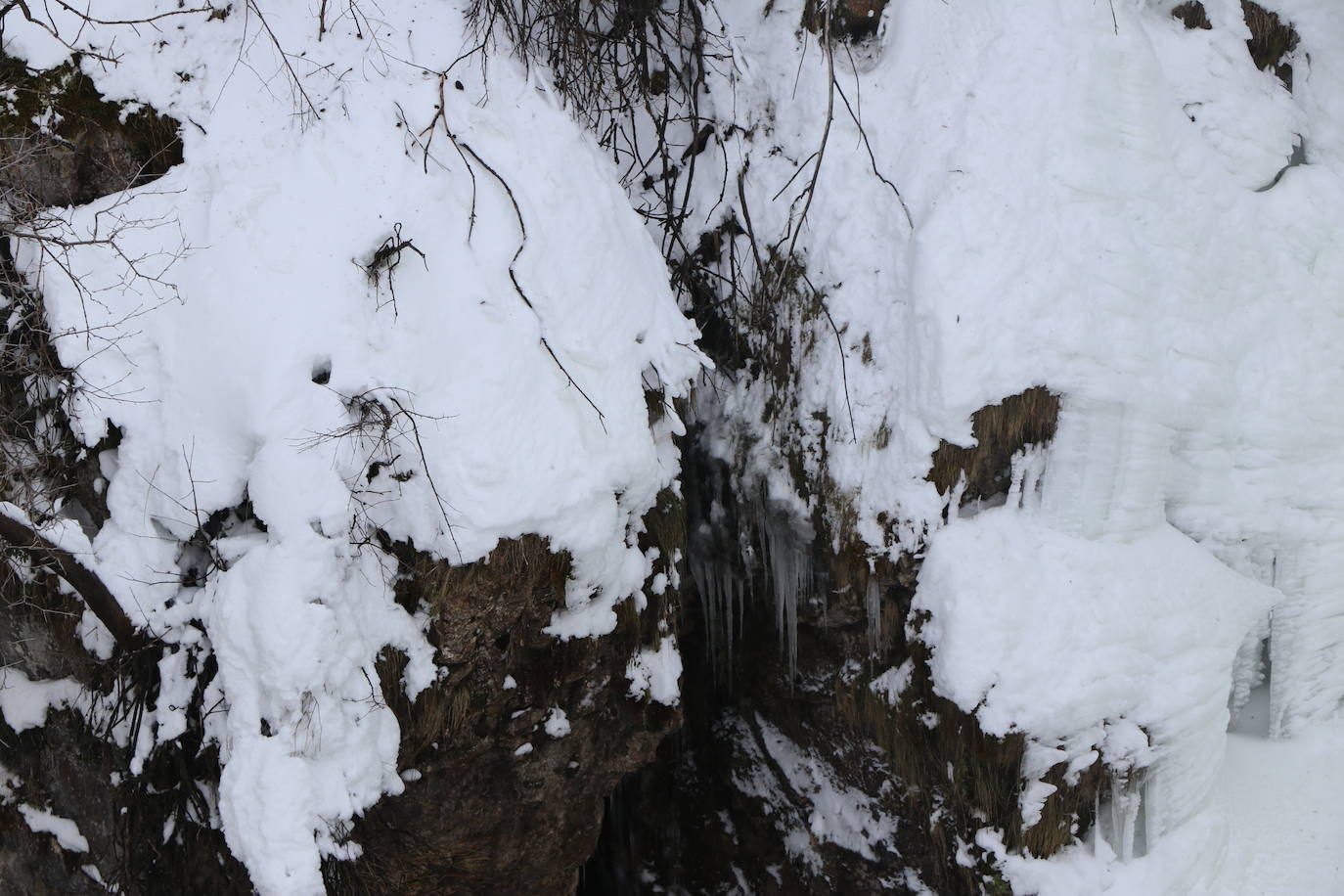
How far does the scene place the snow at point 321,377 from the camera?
96.8 inches

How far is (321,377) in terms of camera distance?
8.42 feet

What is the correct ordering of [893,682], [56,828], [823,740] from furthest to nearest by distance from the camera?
[823,740] → [893,682] → [56,828]

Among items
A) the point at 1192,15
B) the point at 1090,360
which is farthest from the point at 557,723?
the point at 1192,15

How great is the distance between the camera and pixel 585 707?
2949mm

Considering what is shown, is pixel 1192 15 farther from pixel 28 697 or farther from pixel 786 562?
pixel 28 697

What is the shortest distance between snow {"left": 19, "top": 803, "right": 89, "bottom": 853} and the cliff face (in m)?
0.03

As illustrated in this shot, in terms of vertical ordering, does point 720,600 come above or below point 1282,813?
above

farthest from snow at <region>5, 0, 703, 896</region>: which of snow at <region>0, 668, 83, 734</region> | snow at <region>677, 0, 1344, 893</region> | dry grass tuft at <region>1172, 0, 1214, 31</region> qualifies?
dry grass tuft at <region>1172, 0, 1214, 31</region>

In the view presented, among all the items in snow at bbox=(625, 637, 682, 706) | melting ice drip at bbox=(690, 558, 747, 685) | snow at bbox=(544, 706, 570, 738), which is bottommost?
snow at bbox=(544, 706, 570, 738)

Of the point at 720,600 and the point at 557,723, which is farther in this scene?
the point at 720,600

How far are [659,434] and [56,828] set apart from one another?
2.35 meters

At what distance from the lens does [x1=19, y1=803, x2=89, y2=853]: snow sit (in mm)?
3014

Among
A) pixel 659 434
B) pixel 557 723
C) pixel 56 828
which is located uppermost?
pixel 659 434

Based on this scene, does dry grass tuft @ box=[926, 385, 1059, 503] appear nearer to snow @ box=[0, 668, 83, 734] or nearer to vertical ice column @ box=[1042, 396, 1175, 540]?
vertical ice column @ box=[1042, 396, 1175, 540]
